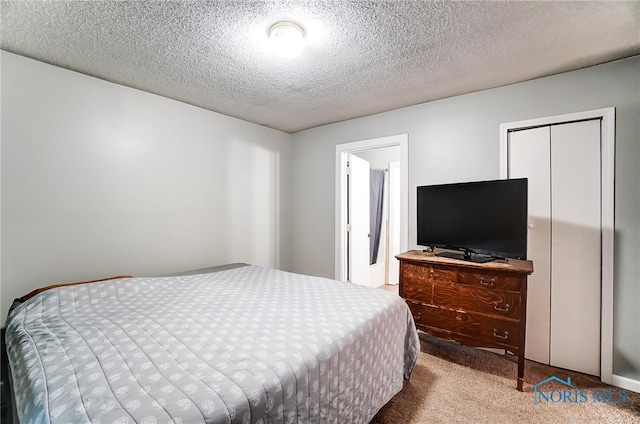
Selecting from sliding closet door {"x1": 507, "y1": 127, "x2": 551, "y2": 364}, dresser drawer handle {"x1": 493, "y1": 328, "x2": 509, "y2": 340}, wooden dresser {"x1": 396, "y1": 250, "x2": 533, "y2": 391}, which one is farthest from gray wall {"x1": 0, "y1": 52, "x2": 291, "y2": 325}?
sliding closet door {"x1": 507, "y1": 127, "x2": 551, "y2": 364}

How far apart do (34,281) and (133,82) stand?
69.5 inches

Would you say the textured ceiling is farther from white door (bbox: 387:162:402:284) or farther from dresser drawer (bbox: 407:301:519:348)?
white door (bbox: 387:162:402:284)

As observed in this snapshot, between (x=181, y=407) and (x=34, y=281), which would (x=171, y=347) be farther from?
(x=34, y=281)

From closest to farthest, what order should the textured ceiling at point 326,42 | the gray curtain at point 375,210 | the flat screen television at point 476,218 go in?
the textured ceiling at point 326,42 < the flat screen television at point 476,218 < the gray curtain at point 375,210

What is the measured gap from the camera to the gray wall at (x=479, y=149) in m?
1.99

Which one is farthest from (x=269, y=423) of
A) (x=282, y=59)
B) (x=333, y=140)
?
(x=333, y=140)

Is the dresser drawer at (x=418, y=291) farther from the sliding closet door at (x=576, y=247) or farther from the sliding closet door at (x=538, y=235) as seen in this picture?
the sliding closet door at (x=576, y=247)

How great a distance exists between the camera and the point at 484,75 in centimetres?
225

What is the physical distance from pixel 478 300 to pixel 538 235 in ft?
2.78

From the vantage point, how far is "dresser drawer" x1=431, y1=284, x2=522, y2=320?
78.5 inches

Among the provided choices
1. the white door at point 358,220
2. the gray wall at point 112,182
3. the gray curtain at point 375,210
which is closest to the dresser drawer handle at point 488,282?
the white door at point 358,220

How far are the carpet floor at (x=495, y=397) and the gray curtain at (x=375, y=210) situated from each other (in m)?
2.32

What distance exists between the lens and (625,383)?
1.99m

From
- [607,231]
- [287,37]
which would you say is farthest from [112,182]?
[607,231]
